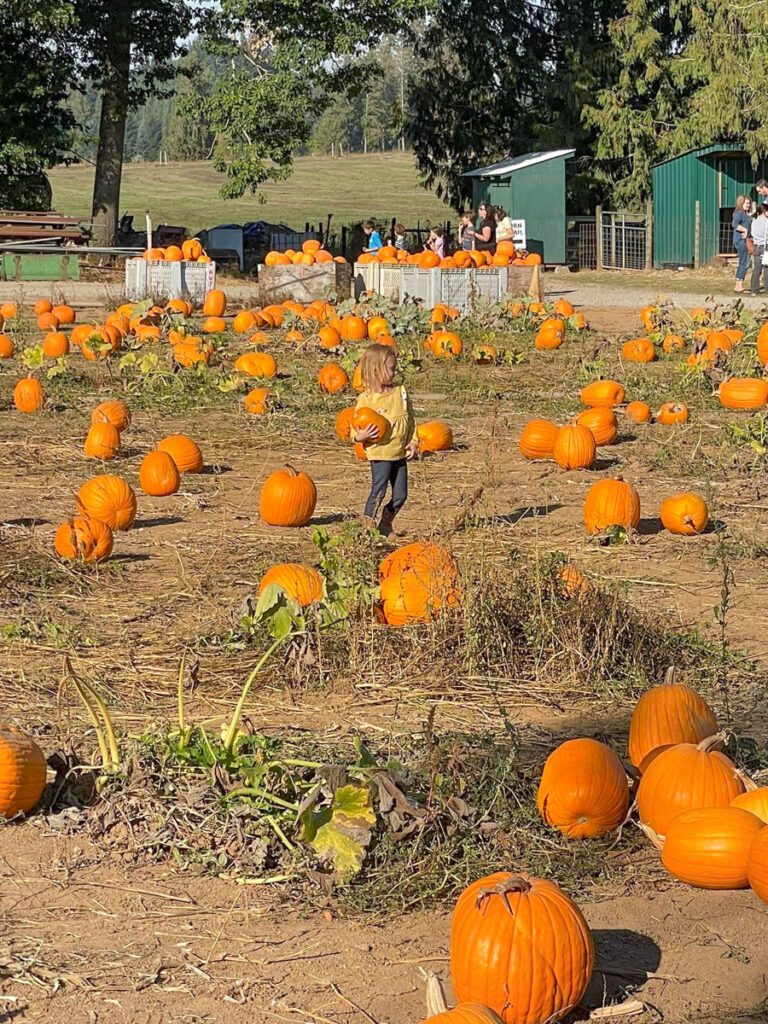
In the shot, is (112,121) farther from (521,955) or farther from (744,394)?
(521,955)

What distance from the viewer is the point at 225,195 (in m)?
35.3

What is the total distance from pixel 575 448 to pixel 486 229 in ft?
62.7

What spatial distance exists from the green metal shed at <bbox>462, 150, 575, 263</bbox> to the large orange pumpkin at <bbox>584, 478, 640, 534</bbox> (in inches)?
1233

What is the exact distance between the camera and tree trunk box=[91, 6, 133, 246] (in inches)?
1321

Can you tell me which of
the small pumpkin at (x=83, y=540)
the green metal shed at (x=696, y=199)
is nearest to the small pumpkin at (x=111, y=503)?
the small pumpkin at (x=83, y=540)

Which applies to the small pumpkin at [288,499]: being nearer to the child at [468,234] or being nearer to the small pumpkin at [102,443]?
the small pumpkin at [102,443]

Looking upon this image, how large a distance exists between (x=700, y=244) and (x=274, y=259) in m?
19.4

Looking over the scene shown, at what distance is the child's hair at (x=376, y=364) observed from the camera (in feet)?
26.3

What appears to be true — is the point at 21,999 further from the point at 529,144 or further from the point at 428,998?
the point at 529,144

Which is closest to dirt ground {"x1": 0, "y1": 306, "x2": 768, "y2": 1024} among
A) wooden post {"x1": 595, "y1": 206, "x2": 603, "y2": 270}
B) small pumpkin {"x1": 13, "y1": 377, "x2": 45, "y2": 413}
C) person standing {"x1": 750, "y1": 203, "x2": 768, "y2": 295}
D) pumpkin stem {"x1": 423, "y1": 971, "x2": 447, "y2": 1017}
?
pumpkin stem {"x1": 423, "y1": 971, "x2": 447, "y2": 1017}

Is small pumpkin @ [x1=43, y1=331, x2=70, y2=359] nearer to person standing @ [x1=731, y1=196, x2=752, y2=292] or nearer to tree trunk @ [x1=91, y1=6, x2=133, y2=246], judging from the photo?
person standing @ [x1=731, y1=196, x2=752, y2=292]

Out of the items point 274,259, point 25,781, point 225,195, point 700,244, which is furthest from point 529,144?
point 25,781

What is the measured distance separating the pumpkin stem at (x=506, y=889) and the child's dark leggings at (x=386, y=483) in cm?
474

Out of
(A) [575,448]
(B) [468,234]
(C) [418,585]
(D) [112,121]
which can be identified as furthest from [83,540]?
(D) [112,121]
